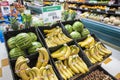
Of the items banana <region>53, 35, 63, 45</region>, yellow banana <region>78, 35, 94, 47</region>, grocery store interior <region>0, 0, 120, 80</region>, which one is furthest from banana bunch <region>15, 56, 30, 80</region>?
yellow banana <region>78, 35, 94, 47</region>

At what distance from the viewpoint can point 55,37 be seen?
2080 mm

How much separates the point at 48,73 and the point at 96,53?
2.82 ft

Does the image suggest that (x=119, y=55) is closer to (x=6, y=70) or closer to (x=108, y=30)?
(x=108, y=30)

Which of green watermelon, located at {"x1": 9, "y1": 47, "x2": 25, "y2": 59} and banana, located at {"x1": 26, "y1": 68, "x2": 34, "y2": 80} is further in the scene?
green watermelon, located at {"x1": 9, "y1": 47, "x2": 25, "y2": 59}

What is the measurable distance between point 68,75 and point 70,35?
0.69 m

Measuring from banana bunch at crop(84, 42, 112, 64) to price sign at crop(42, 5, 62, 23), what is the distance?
0.80 m

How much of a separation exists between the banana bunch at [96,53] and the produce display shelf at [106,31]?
1.40 meters

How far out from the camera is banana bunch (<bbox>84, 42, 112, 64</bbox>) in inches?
79.2

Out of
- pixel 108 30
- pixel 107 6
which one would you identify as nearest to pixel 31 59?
pixel 108 30

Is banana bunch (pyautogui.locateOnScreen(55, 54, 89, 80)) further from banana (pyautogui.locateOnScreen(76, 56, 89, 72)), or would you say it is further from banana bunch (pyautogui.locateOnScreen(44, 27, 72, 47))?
banana bunch (pyautogui.locateOnScreen(44, 27, 72, 47))

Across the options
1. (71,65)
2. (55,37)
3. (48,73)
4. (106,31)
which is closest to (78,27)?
(55,37)

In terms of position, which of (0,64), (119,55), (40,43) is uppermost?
(40,43)

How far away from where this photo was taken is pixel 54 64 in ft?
5.48

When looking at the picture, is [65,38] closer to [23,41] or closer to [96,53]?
[96,53]
